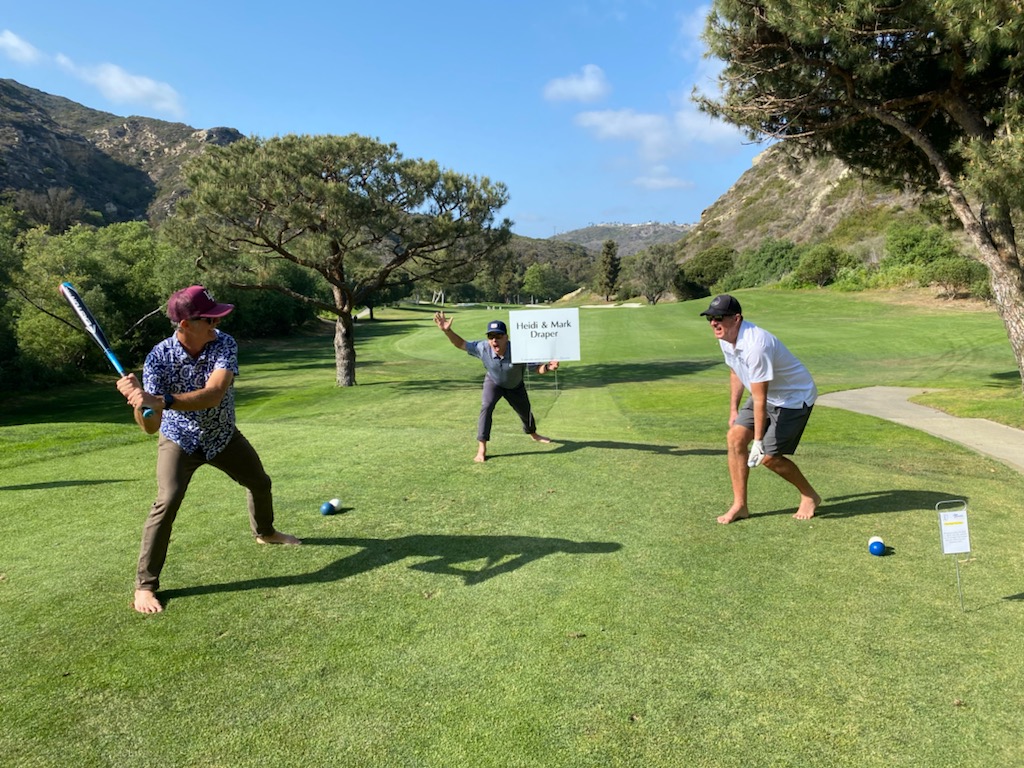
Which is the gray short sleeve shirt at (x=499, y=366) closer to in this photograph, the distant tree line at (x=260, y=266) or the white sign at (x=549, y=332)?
the distant tree line at (x=260, y=266)

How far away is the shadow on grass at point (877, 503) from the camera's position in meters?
6.50

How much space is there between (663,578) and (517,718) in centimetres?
204

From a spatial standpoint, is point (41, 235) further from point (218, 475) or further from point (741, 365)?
point (741, 365)

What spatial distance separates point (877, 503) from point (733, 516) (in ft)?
6.16

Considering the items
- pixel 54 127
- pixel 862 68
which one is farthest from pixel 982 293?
pixel 54 127

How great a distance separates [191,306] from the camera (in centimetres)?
438

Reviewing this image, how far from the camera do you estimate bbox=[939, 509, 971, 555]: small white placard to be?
411cm

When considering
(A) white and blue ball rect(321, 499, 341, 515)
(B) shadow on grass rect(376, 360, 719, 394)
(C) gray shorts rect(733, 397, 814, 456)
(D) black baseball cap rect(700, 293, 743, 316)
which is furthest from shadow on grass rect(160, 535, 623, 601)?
(B) shadow on grass rect(376, 360, 719, 394)

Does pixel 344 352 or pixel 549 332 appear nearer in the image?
pixel 549 332

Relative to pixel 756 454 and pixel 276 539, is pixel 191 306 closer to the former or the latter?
pixel 276 539

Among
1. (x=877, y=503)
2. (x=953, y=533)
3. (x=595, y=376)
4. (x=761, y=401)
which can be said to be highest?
(x=761, y=401)

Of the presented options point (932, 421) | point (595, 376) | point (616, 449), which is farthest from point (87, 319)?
point (595, 376)

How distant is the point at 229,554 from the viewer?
517 centimetres

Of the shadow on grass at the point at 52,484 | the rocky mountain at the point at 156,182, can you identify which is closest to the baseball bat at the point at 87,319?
the shadow on grass at the point at 52,484
